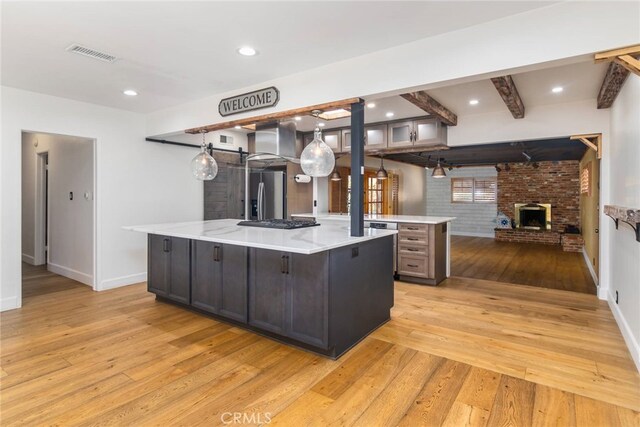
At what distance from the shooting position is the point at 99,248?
4504 millimetres

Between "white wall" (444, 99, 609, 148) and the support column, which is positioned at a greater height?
"white wall" (444, 99, 609, 148)

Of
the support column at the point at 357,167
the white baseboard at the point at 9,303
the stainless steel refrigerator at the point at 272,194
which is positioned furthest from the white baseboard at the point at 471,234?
the white baseboard at the point at 9,303

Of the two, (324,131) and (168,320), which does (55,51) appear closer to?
(168,320)

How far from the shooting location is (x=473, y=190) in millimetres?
10656

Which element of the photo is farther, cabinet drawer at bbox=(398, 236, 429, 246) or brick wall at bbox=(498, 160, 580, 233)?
brick wall at bbox=(498, 160, 580, 233)

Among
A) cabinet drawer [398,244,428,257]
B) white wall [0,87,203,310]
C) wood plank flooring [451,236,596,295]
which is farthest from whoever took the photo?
wood plank flooring [451,236,596,295]

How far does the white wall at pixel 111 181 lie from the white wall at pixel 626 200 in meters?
5.22

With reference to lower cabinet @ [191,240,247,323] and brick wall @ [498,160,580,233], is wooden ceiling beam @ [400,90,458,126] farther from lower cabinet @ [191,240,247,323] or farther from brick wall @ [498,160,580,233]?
brick wall @ [498,160,580,233]

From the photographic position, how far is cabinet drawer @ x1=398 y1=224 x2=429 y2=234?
15.5 ft

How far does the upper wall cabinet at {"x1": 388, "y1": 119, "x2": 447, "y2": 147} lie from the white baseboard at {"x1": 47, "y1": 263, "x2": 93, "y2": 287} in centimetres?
470

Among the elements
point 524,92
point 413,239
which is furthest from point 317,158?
point 524,92

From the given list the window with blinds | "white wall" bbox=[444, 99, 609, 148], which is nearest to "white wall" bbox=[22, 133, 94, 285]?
"white wall" bbox=[444, 99, 609, 148]

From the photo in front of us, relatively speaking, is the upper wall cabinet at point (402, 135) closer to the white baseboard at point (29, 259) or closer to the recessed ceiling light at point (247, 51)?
the recessed ceiling light at point (247, 51)

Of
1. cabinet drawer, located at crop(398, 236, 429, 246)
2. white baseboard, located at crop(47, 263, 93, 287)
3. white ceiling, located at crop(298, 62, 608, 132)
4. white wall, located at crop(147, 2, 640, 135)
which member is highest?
white ceiling, located at crop(298, 62, 608, 132)
